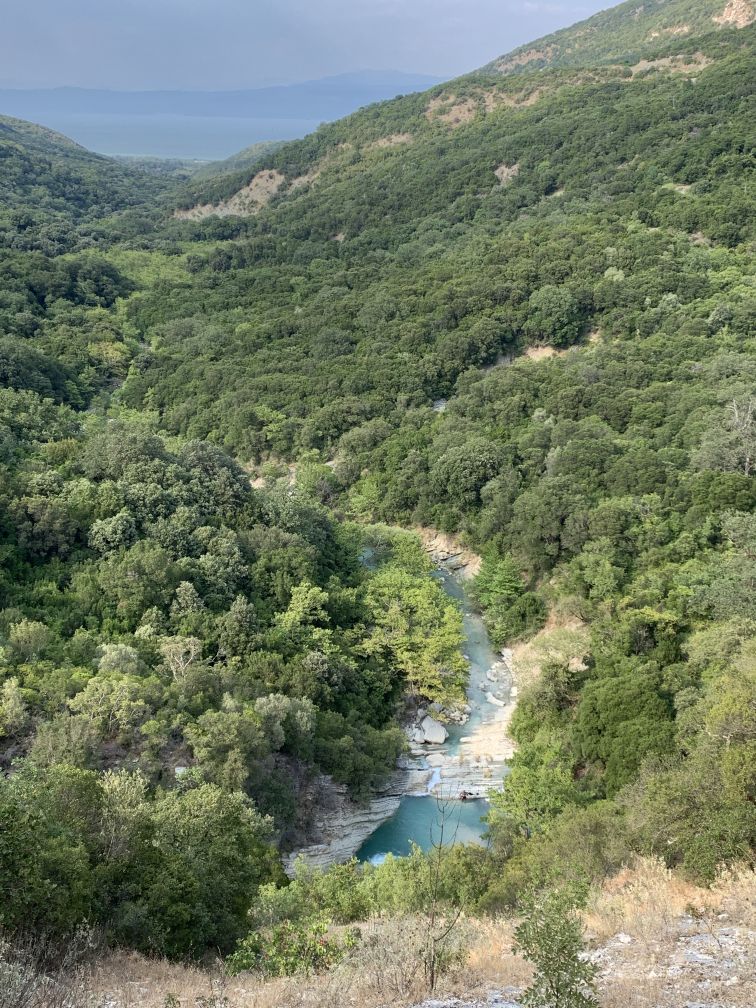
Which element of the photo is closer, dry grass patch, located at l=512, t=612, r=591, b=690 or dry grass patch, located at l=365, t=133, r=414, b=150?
dry grass patch, located at l=512, t=612, r=591, b=690

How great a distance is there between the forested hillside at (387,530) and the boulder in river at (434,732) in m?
1.02

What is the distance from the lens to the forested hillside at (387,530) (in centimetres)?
1418

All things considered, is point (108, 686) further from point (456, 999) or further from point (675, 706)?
point (675, 706)

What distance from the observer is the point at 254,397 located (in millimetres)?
51594

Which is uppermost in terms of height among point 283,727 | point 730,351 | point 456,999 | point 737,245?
point 737,245

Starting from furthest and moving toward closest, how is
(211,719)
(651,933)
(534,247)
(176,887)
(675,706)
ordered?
1. (534,247)
2. (675,706)
3. (211,719)
4. (176,887)
5. (651,933)

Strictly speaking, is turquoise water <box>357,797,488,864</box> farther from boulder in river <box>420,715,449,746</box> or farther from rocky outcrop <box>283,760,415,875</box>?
boulder in river <box>420,715,449,746</box>

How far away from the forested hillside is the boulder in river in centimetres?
102

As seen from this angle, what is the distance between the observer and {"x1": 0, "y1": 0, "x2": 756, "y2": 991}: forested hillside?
14180 mm

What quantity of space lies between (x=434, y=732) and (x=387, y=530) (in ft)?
43.2

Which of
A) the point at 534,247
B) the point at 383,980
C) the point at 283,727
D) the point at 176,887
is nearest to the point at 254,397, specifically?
the point at 534,247

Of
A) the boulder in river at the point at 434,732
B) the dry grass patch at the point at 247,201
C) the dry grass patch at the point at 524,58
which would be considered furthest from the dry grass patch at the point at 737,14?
the boulder in river at the point at 434,732

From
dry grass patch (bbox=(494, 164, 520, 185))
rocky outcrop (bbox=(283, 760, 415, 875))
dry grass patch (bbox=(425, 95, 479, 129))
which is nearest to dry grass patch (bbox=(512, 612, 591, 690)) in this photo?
rocky outcrop (bbox=(283, 760, 415, 875))

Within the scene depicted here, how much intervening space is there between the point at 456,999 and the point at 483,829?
14.5 meters
